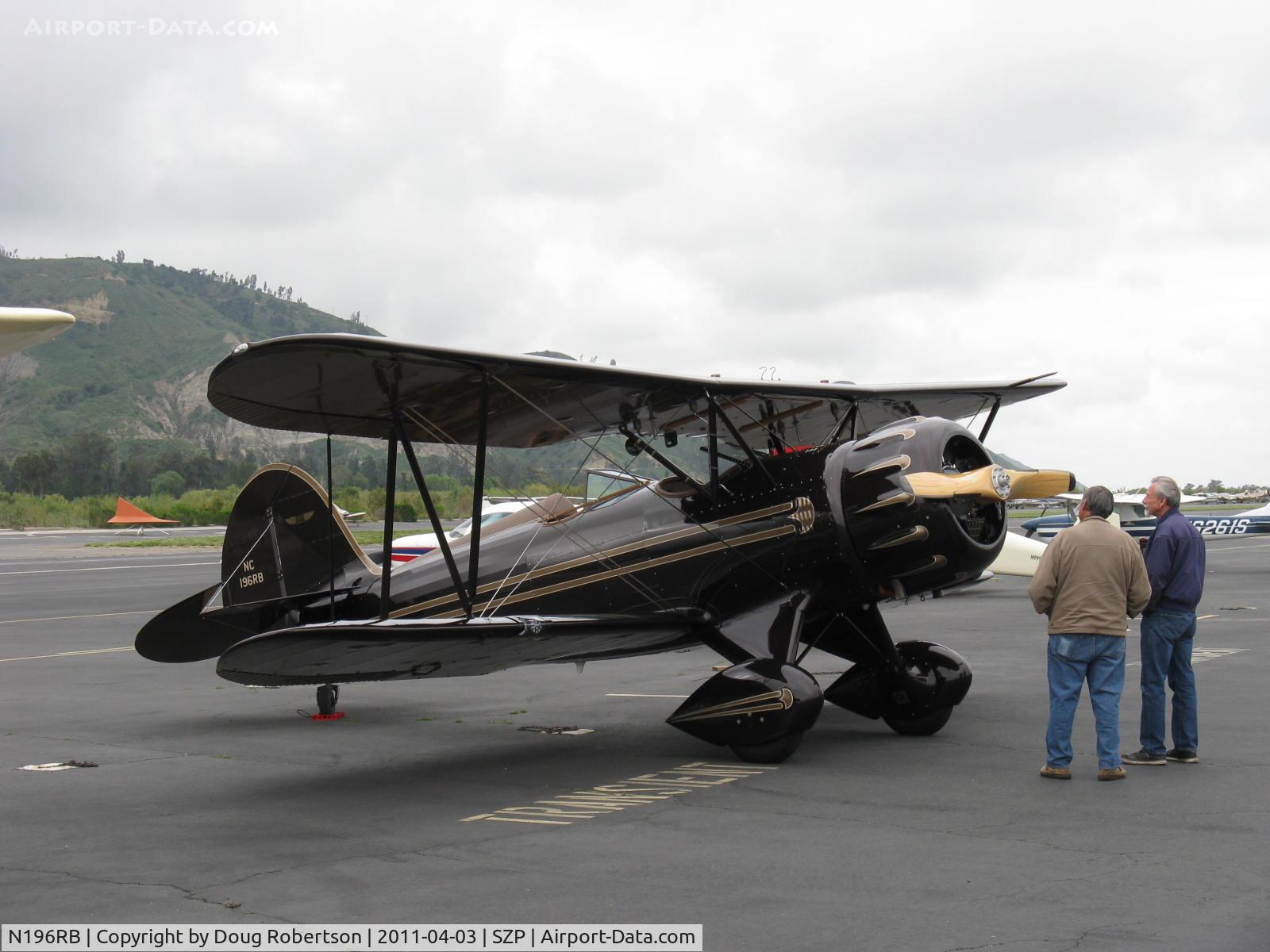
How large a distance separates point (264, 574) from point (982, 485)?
5986 millimetres

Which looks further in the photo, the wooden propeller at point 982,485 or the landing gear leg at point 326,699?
the landing gear leg at point 326,699

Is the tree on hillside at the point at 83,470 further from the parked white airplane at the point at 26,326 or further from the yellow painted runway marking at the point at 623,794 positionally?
the parked white airplane at the point at 26,326

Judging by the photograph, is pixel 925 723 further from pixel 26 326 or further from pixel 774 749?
pixel 26 326

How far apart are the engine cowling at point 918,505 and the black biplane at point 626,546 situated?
0.6 inches

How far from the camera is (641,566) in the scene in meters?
8.99

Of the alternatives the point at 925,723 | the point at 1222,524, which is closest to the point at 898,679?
the point at 925,723

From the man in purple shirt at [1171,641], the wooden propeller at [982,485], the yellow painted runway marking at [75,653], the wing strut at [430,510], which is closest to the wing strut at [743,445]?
the wooden propeller at [982,485]

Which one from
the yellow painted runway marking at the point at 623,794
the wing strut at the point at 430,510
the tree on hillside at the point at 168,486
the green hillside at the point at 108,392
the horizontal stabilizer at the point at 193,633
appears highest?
the green hillside at the point at 108,392

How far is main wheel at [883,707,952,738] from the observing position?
29.0 ft

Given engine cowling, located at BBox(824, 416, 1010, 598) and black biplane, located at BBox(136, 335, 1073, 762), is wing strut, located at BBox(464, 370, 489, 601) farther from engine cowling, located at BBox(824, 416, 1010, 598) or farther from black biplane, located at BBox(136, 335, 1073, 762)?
engine cowling, located at BBox(824, 416, 1010, 598)

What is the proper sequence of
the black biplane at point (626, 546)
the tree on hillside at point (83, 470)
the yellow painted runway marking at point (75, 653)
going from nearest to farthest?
1. the black biplane at point (626, 546)
2. the yellow painted runway marking at point (75, 653)
3. the tree on hillside at point (83, 470)

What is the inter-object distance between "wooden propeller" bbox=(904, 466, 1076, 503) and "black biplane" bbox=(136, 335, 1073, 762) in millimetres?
19

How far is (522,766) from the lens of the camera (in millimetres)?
7938

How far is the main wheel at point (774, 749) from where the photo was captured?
7.71 metres
